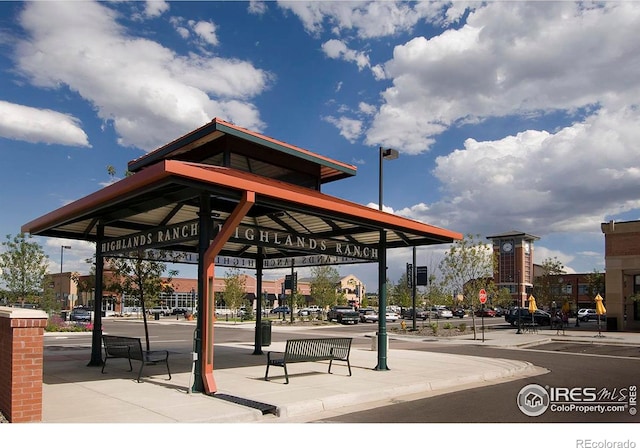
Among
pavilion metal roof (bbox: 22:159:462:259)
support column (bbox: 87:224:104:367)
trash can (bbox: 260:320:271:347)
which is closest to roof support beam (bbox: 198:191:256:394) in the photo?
pavilion metal roof (bbox: 22:159:462:259)

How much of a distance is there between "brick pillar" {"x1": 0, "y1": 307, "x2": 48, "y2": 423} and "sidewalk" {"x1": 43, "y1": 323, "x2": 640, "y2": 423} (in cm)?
50

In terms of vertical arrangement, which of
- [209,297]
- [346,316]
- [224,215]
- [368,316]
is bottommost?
[368,316]

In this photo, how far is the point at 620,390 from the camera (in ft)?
40.8

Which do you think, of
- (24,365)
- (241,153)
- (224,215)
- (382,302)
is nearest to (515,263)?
(382,302)

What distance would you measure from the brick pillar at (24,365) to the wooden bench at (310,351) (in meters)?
5.00

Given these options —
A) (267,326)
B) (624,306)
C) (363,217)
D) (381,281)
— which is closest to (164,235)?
(363,217)

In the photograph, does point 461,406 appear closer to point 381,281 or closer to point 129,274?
point 381,281

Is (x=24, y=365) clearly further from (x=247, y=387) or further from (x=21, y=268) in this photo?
(x=21, y=268)

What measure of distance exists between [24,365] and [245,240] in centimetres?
545
